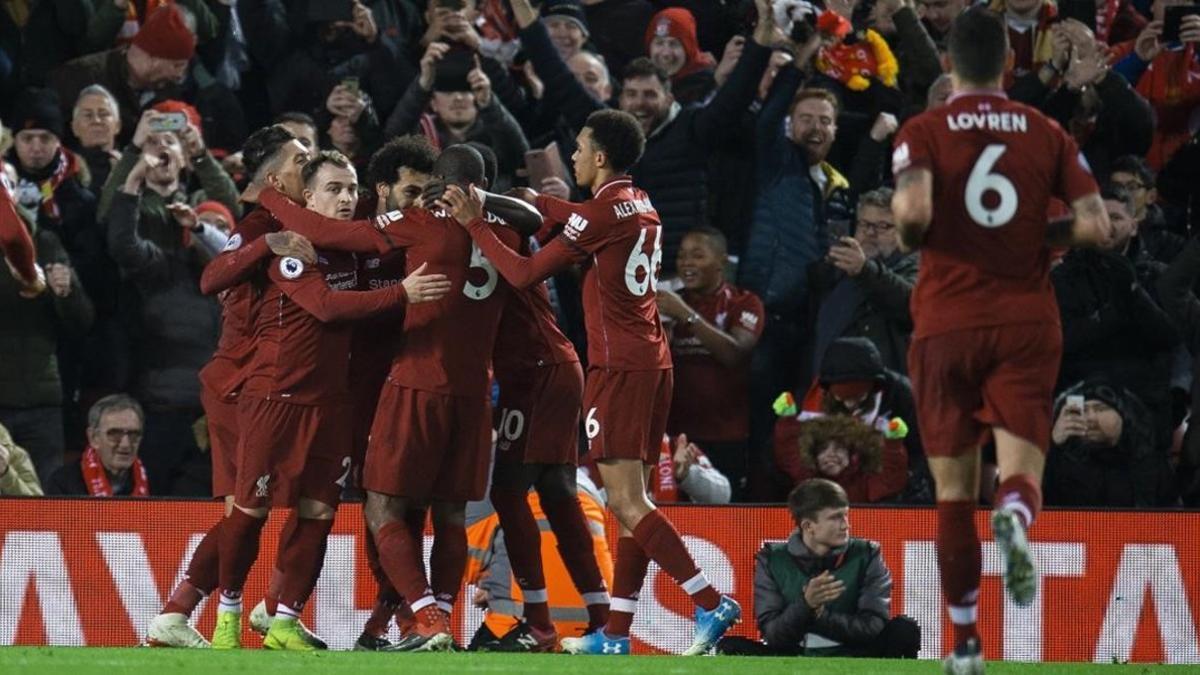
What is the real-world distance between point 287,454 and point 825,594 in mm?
2807

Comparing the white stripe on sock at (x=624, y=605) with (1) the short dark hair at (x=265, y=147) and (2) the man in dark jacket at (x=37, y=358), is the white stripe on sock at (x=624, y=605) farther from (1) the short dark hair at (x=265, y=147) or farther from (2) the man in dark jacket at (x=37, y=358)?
(2) the man in dark jacket at (x=37, y=358)

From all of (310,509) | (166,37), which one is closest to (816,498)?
(310,509)

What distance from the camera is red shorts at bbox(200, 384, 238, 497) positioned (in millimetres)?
10797

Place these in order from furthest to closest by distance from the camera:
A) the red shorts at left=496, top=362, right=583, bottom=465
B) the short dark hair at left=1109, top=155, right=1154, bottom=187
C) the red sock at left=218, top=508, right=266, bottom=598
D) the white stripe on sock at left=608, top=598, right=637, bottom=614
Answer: the short dark hair at left=1109, top=155, right=1154, bottom=187 → the red shorts at left=496, top=362, right=583, bottom=465 → the white stripe on sock at left=608, top=598, right=637, bottom=614 → the red sock at left=218, top=508, right=266, bottom=598

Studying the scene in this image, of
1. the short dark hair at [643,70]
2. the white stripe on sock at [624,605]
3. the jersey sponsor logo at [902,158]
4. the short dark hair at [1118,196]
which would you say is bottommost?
the white stripe on sock at [624,605]

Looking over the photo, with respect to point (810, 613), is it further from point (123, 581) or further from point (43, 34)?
point (43, 34)

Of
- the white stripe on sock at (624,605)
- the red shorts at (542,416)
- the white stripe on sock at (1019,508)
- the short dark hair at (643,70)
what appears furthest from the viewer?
the short dark hair at (643,70)

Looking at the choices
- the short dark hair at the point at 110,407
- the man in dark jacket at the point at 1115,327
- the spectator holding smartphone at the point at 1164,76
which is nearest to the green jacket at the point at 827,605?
Result: the man in dark jacket at the point at 1115,327

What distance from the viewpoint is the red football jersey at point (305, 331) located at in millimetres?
10250

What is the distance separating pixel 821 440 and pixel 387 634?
2814 mm

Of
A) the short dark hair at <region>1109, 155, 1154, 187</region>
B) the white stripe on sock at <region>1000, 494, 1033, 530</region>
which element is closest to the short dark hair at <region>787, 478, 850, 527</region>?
the white stripe on sock at <region>1000, 494, 1033, 530</region>

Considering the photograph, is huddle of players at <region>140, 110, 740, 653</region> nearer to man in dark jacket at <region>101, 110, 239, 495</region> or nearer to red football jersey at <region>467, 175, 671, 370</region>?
red football jersey at <region>467, 175, 671, 370</region>

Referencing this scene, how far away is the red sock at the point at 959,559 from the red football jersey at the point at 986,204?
0.67m

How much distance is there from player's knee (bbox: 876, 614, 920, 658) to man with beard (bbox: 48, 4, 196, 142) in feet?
22.5
